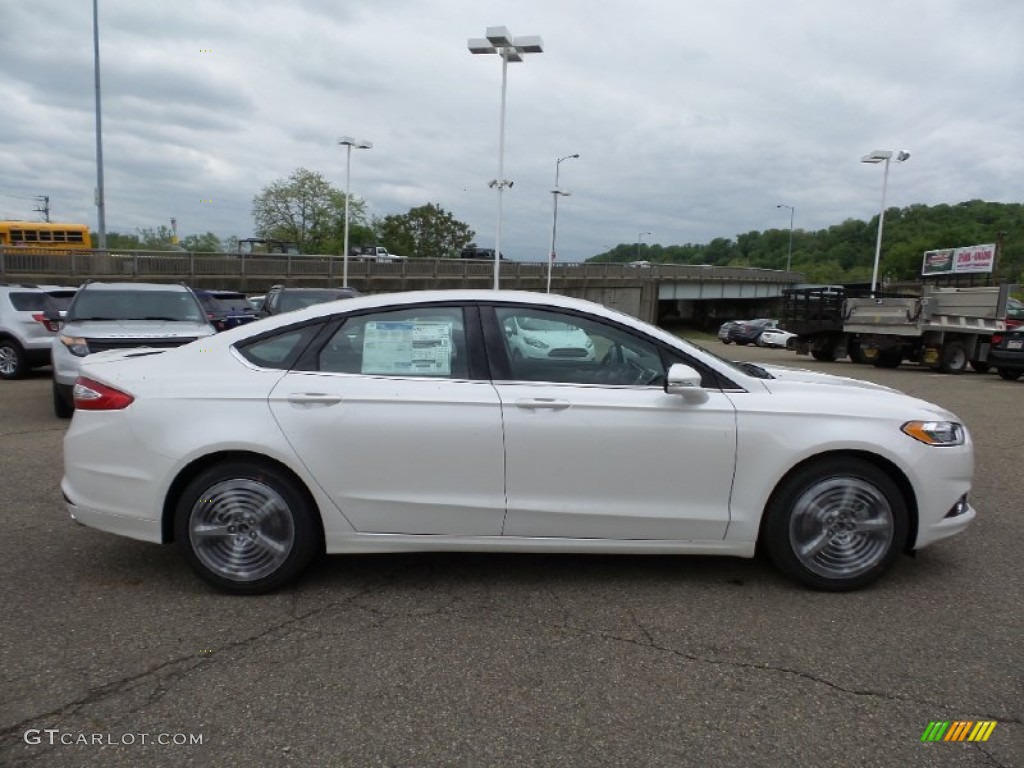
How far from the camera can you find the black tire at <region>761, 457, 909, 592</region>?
3.67 meters

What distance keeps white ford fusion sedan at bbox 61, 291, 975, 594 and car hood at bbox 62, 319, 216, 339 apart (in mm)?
4909

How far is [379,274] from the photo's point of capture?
38.9m

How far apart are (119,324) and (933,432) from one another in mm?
8375

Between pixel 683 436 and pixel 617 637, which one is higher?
pixel 683 436

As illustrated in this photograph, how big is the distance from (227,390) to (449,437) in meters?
1.12

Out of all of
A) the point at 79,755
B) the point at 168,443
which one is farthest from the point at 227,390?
the point at 79,755

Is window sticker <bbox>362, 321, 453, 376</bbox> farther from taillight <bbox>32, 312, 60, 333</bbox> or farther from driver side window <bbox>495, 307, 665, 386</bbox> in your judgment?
taillight <bbox>32, 312, 60, 333</bbox>

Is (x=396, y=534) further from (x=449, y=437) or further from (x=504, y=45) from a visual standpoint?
(x=504, y=45)

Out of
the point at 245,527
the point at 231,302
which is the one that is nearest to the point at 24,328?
the point at 231,302

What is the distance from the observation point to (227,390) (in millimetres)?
3613

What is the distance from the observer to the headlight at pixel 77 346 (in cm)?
814

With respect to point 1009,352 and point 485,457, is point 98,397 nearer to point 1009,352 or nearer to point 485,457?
point 485,457

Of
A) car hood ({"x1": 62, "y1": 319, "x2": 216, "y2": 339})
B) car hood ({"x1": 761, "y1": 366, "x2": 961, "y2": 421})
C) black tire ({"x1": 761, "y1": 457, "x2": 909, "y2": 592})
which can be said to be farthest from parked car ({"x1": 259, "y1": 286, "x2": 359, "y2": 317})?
black tire ({"x1": 761, "y1": 457, "x2": 909, "y2": 592})

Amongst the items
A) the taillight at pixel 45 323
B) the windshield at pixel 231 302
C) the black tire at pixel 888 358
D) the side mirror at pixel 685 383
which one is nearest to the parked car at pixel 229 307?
the windshield at pixel 231 302
